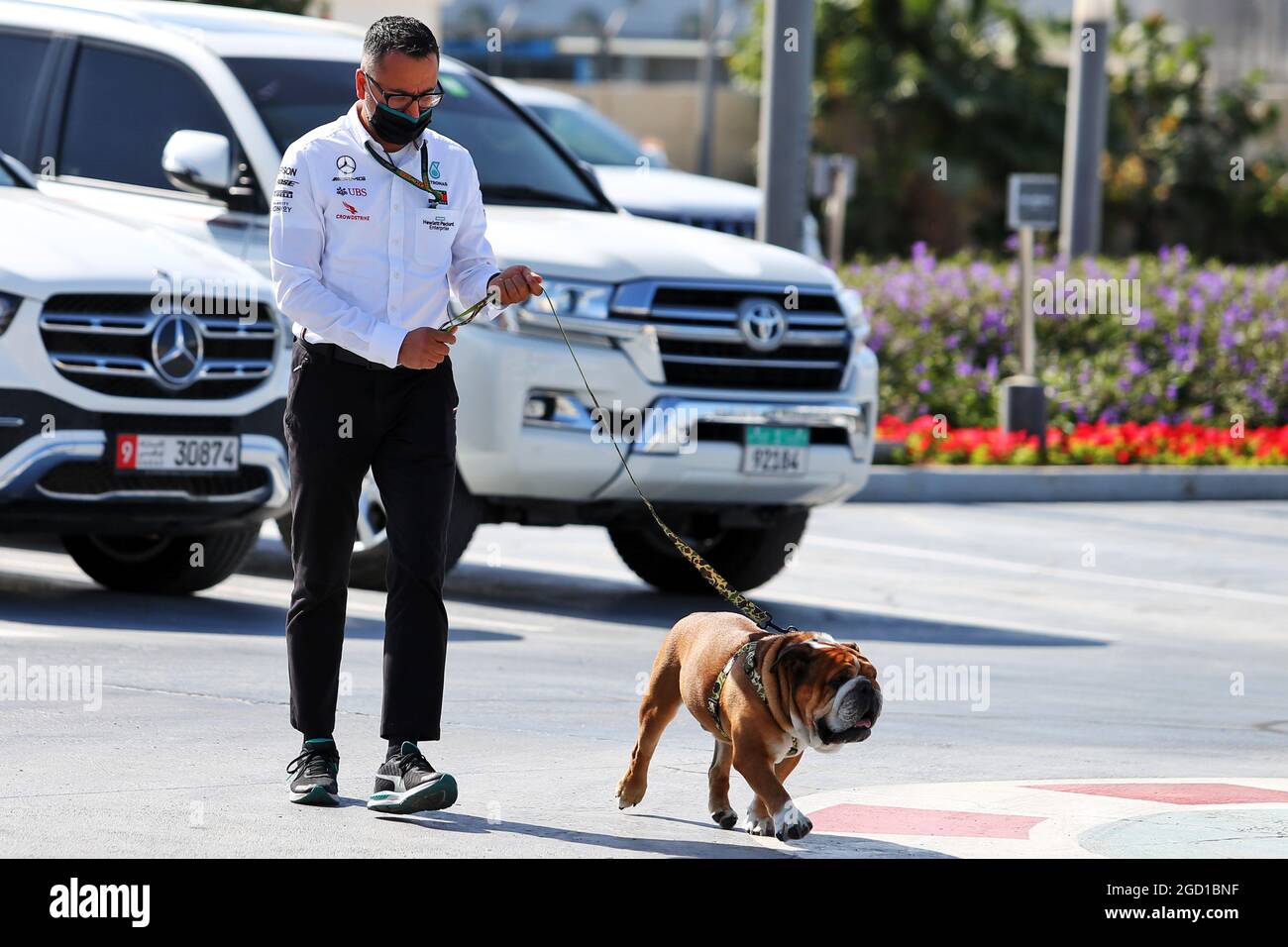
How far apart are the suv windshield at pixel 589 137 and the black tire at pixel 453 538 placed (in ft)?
29.6

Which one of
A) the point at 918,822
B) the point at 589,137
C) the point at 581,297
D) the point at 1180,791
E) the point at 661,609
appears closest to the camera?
the point at 918,822

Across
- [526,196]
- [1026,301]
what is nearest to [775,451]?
[526,196]

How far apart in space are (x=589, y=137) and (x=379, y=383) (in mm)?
13525

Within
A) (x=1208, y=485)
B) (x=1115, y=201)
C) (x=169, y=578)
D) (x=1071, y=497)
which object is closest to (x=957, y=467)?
(x=1071, y=497)

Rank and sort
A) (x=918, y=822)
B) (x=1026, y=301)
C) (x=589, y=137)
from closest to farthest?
1. (x=918, y=822)
2. (x=1026, y=301)
3. (x=589, y=137)

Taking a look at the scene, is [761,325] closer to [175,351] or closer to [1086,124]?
[175,351]

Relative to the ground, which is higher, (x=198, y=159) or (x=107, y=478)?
(x=198, y=159)

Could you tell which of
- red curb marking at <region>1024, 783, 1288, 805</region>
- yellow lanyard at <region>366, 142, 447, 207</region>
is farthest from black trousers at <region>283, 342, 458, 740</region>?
red curb marking at <region>1024, 783, 1288, 805</region>

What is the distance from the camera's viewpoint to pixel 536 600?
10594 millimetres

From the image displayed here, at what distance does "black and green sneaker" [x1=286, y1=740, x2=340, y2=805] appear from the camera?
582 cm

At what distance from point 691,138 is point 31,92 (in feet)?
115

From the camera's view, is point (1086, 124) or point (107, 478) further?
point (1086, 124)

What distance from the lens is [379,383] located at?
5809 mm
